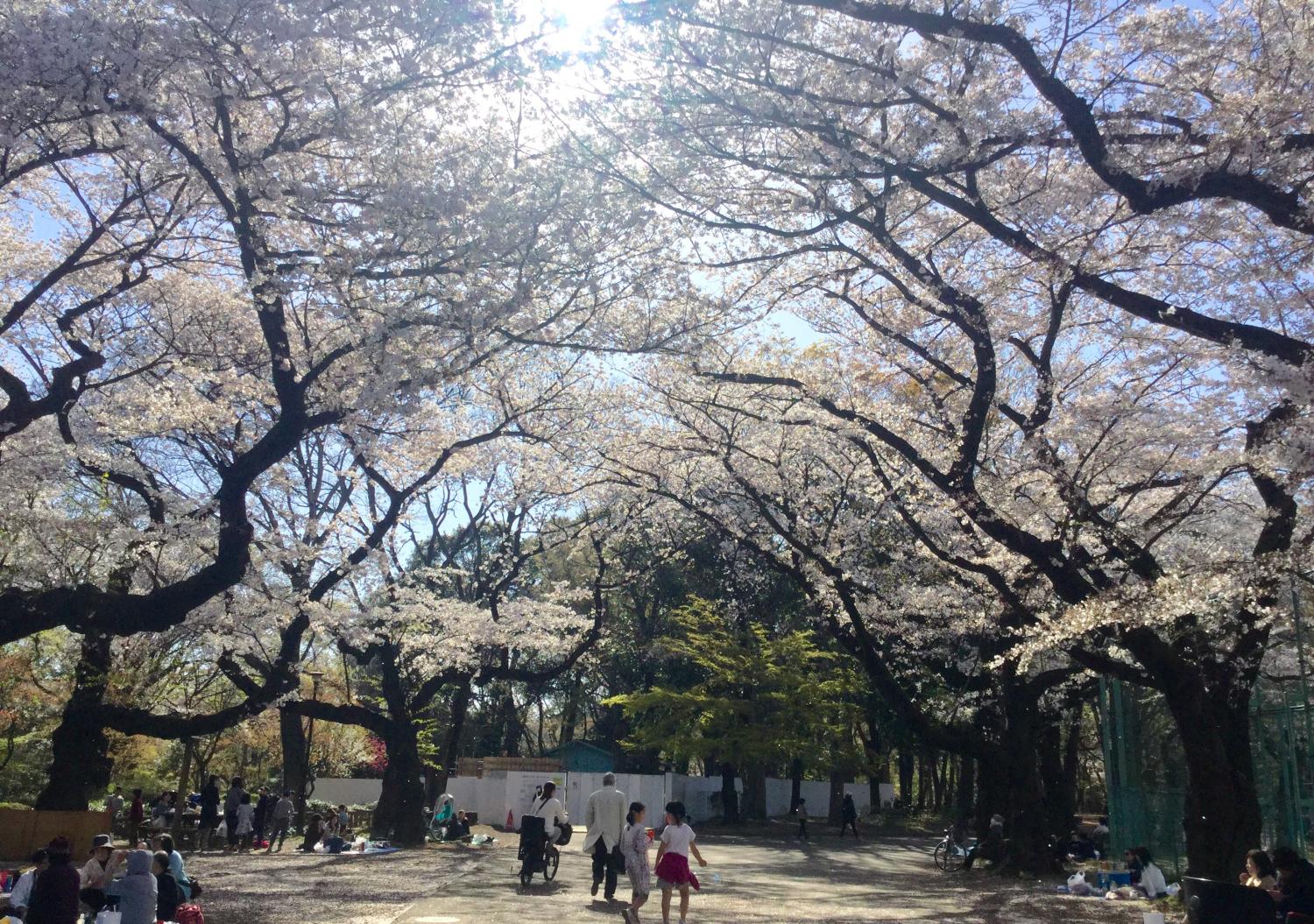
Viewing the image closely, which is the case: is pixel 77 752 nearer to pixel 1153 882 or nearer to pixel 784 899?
pixel 784 899

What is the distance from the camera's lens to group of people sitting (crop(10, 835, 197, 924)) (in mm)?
7578

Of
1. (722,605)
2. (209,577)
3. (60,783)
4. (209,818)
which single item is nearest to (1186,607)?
(209,577)

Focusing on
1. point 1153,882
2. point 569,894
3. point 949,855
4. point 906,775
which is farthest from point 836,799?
point 569,894

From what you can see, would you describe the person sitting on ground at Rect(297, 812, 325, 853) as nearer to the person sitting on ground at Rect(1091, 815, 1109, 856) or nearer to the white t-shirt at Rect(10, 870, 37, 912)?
the white t-shirt at Rect(10, 870, 37, 912)

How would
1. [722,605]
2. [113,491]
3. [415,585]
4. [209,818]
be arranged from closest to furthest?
1. [113,491]
2. [209,818]
3. [415,585]
4. [722,605]

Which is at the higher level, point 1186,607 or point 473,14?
point 473,14

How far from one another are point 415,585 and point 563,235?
13.5m

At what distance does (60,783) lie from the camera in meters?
16.3

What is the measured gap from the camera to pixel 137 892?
8.20 m

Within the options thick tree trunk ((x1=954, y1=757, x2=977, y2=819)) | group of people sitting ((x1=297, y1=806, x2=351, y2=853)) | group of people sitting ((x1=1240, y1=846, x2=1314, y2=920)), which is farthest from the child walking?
thick tree trunk ((x1=954, y1=757, x2=977, y2=819))

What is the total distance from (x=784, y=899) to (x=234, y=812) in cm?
1240

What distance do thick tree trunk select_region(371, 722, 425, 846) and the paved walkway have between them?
185 centimetres

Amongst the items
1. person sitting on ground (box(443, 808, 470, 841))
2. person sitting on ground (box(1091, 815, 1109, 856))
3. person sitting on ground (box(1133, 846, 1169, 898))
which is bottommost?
person sitting on ground (box(443, 808, 470, 841))

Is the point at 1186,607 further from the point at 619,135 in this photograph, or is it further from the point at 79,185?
the point at 79,185
